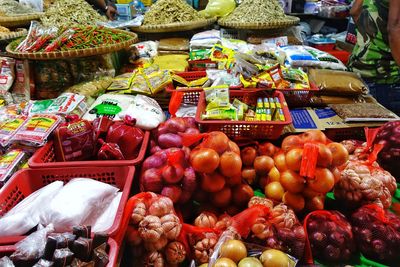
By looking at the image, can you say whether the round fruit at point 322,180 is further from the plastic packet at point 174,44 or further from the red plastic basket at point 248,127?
the plastic packet at point 174,44

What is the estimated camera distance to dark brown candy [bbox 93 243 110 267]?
2.61 ft

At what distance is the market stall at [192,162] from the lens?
995 millimetres

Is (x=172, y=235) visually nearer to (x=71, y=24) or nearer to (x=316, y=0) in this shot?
(x=71, y=24)

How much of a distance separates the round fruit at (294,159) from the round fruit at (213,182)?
0.83 feet

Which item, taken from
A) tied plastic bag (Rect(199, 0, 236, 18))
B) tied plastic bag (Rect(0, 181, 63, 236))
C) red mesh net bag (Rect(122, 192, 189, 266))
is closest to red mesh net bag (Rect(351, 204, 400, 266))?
red mesh net bag (Rect(122, 192, 189, 266))

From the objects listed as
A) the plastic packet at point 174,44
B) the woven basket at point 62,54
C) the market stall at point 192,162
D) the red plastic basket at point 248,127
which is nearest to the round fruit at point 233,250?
the market stall at point 192,162

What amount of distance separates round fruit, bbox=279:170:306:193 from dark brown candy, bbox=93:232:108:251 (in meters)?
0.66

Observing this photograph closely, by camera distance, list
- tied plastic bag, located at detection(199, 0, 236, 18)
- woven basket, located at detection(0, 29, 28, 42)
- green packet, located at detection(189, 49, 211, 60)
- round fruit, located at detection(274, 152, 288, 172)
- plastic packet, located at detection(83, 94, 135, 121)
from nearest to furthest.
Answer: round fruit, located at detection(274, 152, 288, 172), plastic packet, located at detection(83, 94, 135, 121), green packet, located at detection(189, 49, 211, 60), woven basket, located at detection(0, 29, 28, 42), tied plastic bag, located at detection(199, 0, 236, 18)

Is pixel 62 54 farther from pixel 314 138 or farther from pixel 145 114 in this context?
pixel 314 138

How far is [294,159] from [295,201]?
0.59ft

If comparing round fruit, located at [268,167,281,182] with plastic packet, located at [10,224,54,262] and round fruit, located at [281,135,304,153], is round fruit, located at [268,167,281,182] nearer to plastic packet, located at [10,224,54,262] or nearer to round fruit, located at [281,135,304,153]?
round fruit, located at [281,135,304,153]

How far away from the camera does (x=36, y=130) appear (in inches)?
55.1

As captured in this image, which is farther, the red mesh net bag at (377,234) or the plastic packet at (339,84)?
the plastic packet at (339,84)

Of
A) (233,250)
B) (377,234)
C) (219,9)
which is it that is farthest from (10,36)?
(377,234)
